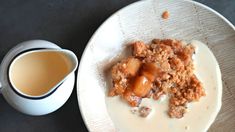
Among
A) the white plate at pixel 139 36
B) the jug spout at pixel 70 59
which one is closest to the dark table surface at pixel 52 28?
the white plate at pixel 139 36

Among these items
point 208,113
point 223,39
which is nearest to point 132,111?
point 208,113

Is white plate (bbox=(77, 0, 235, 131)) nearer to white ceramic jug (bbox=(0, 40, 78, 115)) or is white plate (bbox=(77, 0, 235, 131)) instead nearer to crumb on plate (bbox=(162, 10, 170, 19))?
crumb on plate (bbox=(162, 10, 170, 19))

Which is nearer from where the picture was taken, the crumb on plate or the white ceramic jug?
the white ceramic jug

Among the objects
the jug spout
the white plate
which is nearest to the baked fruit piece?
the white plate

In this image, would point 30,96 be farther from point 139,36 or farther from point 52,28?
point 139,36

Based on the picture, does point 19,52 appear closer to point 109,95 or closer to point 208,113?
point 109,95
